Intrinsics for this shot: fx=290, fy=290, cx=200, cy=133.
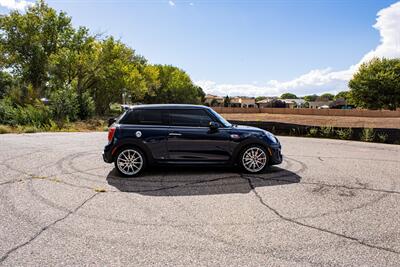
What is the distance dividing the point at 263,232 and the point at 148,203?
1851mm

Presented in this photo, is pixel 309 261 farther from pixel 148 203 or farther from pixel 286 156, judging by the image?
pixel 286 156

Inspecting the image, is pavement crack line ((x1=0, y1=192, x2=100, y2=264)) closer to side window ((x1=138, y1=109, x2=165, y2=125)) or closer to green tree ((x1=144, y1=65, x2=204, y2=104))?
side window ((x1=138, y1=109, x2=165, y2=125))

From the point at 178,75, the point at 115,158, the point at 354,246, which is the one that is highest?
the point at 178,75

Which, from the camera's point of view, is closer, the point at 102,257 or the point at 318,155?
the point at 102,257

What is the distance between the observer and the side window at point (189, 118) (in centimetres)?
623

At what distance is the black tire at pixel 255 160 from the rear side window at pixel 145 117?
73.7 inches

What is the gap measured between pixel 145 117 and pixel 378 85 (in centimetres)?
5079

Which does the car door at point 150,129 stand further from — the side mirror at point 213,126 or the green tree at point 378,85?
the green tree at point 378,85

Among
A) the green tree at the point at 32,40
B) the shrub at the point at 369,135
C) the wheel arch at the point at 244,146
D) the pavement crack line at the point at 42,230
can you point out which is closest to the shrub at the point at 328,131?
the shrub at the point at 369,135

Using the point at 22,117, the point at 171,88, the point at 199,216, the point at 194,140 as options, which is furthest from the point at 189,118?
the point at 171,88

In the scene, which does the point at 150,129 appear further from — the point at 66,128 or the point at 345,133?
the point at 66,128

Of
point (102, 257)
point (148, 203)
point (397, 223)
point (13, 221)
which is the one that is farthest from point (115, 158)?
point (397, 223)

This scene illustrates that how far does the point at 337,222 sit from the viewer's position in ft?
12.5

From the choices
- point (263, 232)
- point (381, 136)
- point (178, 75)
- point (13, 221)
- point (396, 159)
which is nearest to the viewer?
point (263, 232)
